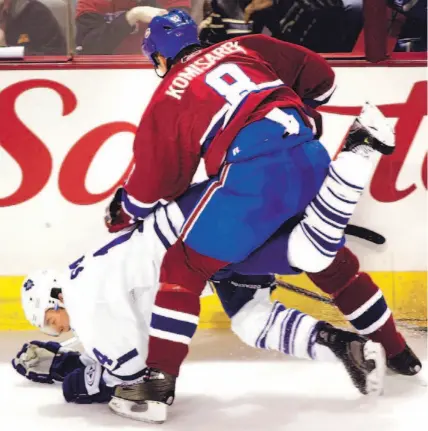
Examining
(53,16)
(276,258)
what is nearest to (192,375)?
(276,258)

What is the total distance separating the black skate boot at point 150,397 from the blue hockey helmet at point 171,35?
33.0 inches

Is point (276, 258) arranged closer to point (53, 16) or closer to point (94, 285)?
point (94, 285)

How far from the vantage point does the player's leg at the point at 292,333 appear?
2070 millimetres

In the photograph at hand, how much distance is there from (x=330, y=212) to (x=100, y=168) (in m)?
1.24

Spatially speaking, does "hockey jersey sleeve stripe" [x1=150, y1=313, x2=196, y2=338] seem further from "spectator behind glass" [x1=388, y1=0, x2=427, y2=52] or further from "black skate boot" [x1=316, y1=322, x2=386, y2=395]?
"spectator behind glass" [x1=388, y1=0, x2=427, y2=52]

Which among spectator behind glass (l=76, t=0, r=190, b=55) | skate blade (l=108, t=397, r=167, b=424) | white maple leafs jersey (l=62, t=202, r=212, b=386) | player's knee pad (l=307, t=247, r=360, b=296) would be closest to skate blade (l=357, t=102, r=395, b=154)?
player's knee pad (l=307, t=247, r=360, b=296)

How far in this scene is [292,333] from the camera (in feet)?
7.29

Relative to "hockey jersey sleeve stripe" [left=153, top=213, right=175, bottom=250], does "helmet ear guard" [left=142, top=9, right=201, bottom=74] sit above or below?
above

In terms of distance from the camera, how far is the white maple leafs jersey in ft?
7.07

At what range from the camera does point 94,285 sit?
7.25 ft

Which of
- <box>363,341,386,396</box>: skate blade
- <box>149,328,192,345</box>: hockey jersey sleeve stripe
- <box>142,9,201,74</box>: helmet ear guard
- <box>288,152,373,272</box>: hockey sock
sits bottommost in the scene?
<box>363,341,386,396</box>: skate blade

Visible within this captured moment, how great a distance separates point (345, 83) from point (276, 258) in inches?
43.8

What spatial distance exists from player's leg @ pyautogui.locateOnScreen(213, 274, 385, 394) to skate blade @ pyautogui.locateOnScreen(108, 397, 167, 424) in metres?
0.37

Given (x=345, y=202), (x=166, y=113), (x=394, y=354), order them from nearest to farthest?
(x=345, y=202) → (x=166, y=113) → (x=394, y=354)
